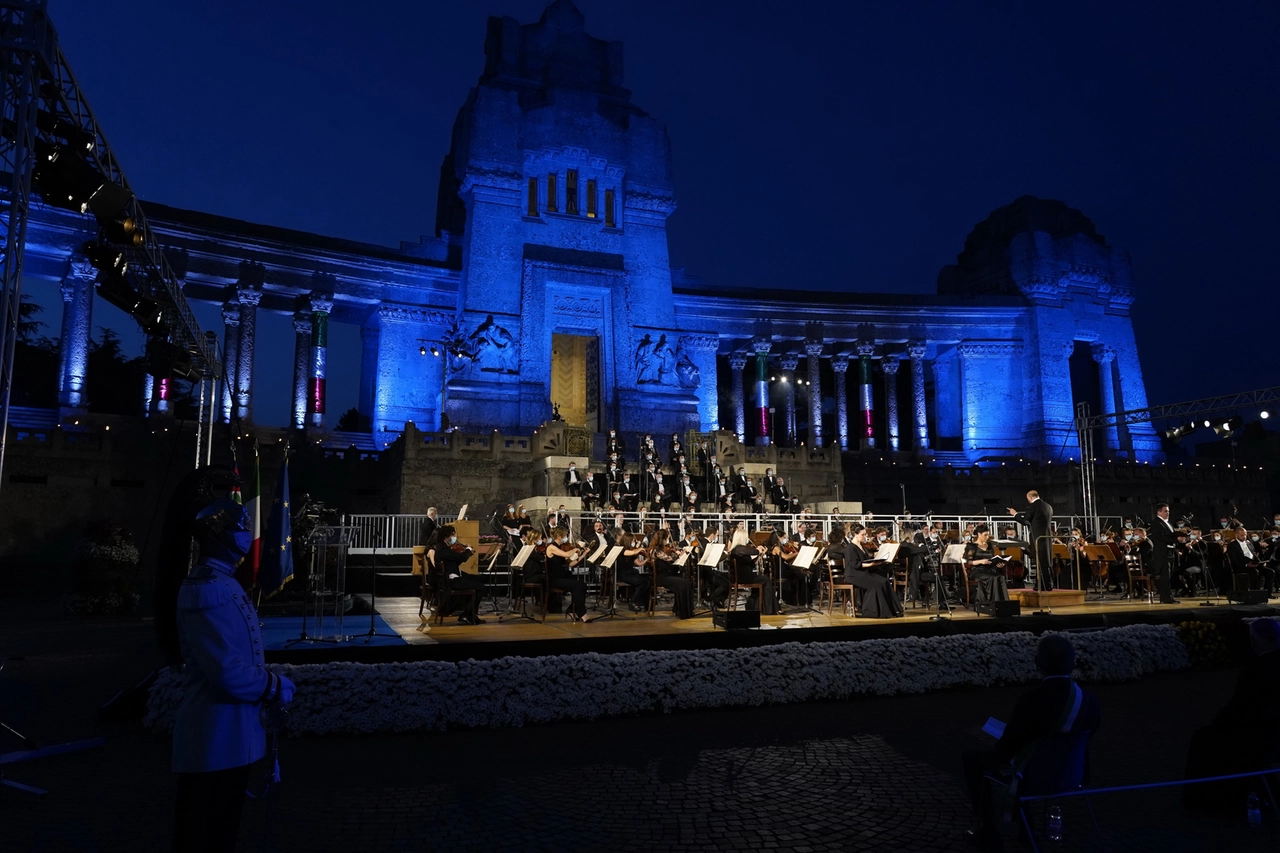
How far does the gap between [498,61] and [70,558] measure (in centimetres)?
2801

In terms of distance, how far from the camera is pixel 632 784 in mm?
6461

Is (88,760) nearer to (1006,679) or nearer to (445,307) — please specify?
(1006,679)

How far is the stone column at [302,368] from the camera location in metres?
36.0

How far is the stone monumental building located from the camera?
34.3 m

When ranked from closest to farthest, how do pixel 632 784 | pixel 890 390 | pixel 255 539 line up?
pixel 632 784 → pixel 255 539 → pixel 890 390

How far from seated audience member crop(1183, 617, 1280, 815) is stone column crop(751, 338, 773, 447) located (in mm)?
35713

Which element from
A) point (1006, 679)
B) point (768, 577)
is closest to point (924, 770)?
point (1006, 679)

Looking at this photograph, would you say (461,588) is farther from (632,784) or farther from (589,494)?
(589,494)

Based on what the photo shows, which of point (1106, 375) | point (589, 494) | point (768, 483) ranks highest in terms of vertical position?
point (1106, 375)

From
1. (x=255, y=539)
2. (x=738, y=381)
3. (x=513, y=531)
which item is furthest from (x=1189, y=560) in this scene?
(x=738, y=381)

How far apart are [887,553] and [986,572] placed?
2345mm

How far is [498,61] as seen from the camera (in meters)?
39.4

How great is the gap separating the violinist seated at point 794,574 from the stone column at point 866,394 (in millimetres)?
27438

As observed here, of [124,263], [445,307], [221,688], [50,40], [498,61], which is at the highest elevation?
[498,61]
